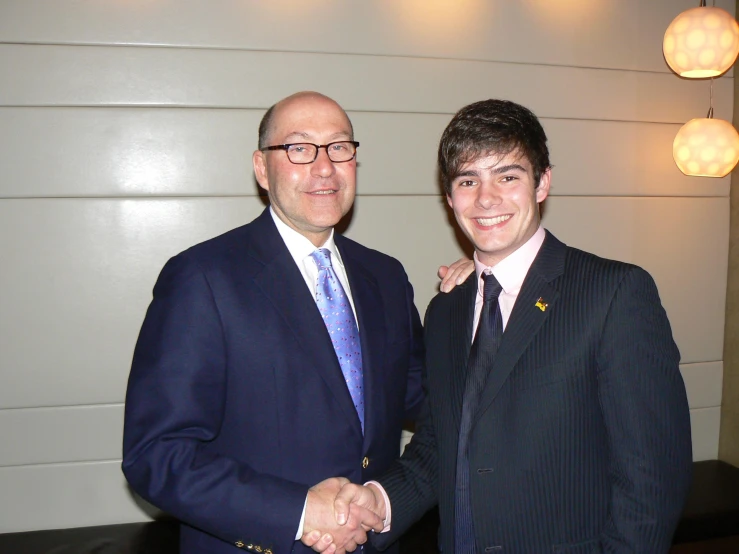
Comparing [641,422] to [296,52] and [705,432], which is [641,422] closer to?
[296,52]

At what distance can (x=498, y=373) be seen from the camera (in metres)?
1.49

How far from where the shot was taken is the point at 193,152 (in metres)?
2.90

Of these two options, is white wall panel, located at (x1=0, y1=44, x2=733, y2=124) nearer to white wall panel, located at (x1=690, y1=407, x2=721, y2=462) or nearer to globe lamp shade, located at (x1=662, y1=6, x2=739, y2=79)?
globe lamp shade, located at (x1=662, y1=6, x2=739, y2=79)

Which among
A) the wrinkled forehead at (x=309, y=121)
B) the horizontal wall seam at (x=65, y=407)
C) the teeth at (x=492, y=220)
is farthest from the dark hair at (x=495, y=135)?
the horizontal wall seam at (x=65, y=407)

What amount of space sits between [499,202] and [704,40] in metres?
2.06

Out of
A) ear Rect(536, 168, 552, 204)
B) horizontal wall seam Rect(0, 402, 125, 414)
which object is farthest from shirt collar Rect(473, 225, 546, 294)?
horizontal wall seam Rect(0, 402, 125, 414)

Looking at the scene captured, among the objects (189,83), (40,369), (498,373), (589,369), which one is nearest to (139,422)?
(498,373)

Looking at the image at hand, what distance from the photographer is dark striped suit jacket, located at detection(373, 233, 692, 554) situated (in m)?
1.38

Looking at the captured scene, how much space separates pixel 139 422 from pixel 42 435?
163 centimetres

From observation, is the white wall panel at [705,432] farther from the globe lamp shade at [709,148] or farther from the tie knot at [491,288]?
the tie knot at [491,288]

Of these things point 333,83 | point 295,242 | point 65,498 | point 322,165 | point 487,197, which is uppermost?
point 333,83

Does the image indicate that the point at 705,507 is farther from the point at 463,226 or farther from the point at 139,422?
the point at 139,422

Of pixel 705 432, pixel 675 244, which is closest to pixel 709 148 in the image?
pixel 675 244

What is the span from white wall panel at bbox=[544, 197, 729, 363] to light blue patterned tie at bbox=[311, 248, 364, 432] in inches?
73.4
